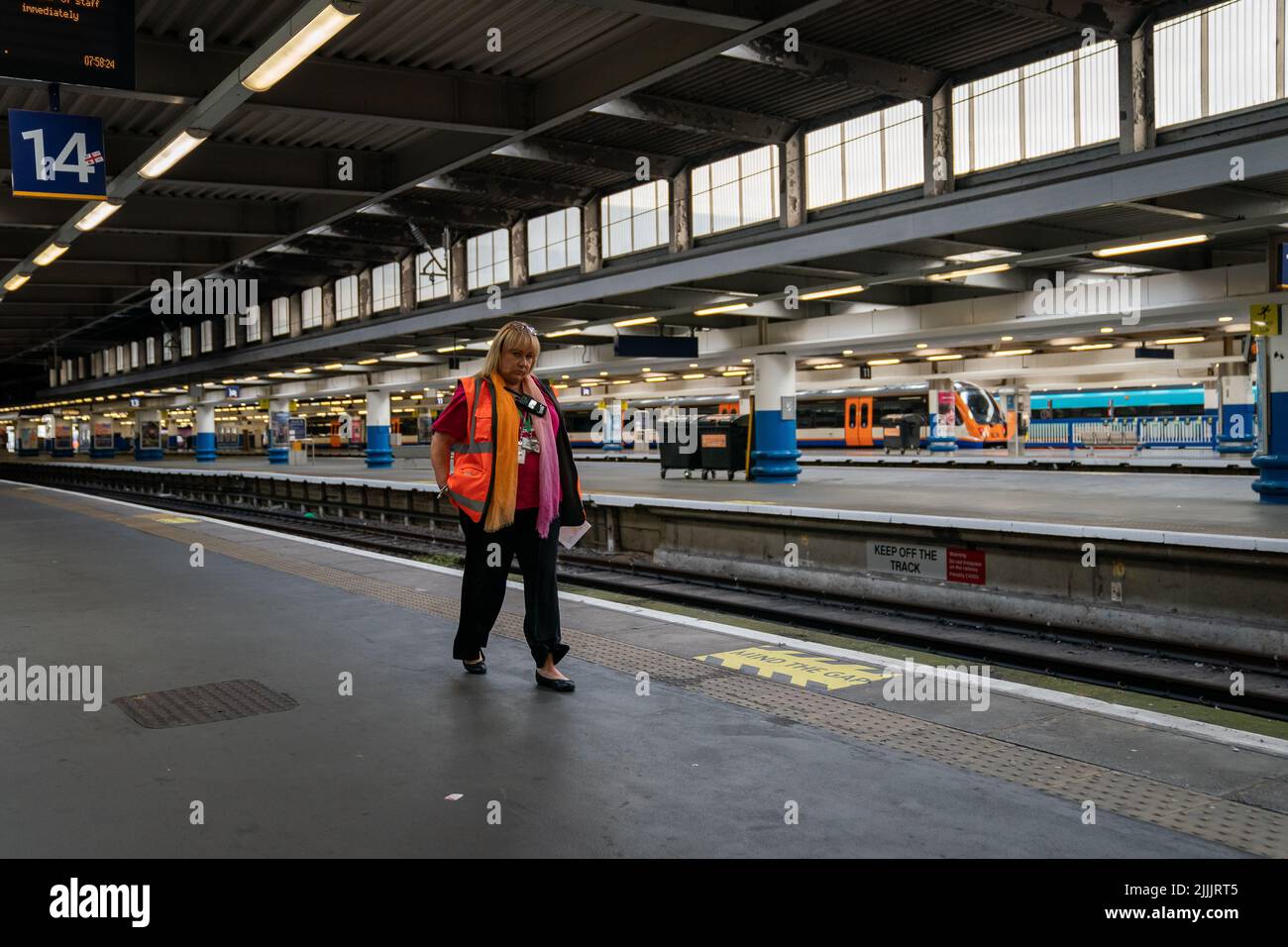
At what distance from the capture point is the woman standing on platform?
4.75 metres

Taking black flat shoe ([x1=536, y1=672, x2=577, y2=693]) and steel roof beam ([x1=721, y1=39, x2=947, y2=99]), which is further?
steel roof beam ([x1=721, y1=39, x2=947, y2=99])

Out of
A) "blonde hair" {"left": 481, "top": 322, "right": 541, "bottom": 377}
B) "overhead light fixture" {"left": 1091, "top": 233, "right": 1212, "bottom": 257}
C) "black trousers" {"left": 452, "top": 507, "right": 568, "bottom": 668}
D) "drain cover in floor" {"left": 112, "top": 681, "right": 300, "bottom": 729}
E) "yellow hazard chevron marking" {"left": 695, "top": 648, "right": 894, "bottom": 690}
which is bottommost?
"yellow hazard chevron marking" {"left": 695, "top": 648, "right": 894, "bottom": 690}

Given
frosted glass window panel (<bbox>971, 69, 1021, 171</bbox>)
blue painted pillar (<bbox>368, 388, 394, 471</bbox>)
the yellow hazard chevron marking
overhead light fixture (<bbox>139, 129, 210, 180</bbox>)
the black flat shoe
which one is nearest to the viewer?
the black flat shoe

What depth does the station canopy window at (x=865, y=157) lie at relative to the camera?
13.5 metres

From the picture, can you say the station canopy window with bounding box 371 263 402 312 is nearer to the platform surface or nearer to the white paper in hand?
the platform surface

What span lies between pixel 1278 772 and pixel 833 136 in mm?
12004

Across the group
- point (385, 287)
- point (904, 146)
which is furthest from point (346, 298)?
point (904, 146)

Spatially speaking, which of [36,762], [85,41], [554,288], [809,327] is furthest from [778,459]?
[36,762]

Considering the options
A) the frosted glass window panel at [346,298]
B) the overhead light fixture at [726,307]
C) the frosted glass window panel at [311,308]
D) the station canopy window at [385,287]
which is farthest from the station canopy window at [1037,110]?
the frosted glass window panel at [311,308]

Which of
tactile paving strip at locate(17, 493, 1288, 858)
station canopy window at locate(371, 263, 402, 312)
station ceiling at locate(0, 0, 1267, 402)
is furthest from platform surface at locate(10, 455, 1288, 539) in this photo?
station canopy window at locate(371, 263, 402, 312)

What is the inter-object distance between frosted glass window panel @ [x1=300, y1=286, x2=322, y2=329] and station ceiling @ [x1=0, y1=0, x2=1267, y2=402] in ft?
31.3

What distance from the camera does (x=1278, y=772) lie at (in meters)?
4.25

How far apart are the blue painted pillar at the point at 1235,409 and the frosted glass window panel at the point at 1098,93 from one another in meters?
24.1

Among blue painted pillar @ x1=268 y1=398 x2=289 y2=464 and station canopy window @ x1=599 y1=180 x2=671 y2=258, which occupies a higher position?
station canopy window @ x1=599 y1=180 x2=671 y2=258
